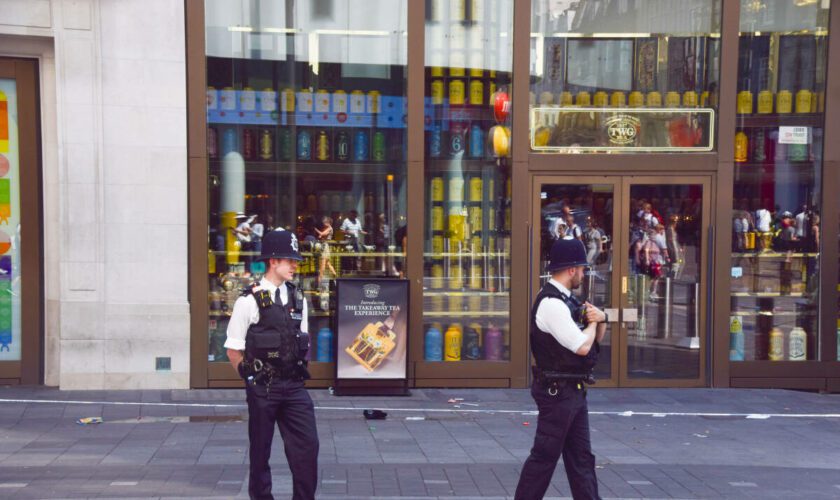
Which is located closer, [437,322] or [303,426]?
[303,426]

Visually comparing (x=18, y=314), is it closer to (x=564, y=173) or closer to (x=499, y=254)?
(x=499, y=254)

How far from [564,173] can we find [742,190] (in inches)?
88.3

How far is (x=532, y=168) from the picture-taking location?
1129 cm

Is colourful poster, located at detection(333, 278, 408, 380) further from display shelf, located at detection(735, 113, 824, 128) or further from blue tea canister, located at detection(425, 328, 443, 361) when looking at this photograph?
display shelf, located at detection(735, 113, 824, 128)

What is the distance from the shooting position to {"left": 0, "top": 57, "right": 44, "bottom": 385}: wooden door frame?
10977mm

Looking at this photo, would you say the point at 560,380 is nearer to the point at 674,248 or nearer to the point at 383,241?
the point at 383,241

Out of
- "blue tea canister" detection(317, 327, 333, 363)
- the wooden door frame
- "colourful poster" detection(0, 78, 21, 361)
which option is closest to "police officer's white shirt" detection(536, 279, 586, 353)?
"blue tea canister" detection(317, 327, 333, 363)

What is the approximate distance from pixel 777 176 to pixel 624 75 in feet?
7.41

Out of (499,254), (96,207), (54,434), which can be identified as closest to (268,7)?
(96,207)

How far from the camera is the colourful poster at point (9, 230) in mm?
Answer: 11051

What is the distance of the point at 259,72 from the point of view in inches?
444

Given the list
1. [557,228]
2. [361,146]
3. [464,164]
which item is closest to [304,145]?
[361,146]

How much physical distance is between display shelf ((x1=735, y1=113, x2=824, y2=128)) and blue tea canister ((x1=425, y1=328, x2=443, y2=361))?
447cm

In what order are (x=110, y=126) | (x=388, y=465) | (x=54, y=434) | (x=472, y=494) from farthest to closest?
(x=110, y=126)
(x=54, y=434)
(x=388, y=465)
(x=472, y=494)
